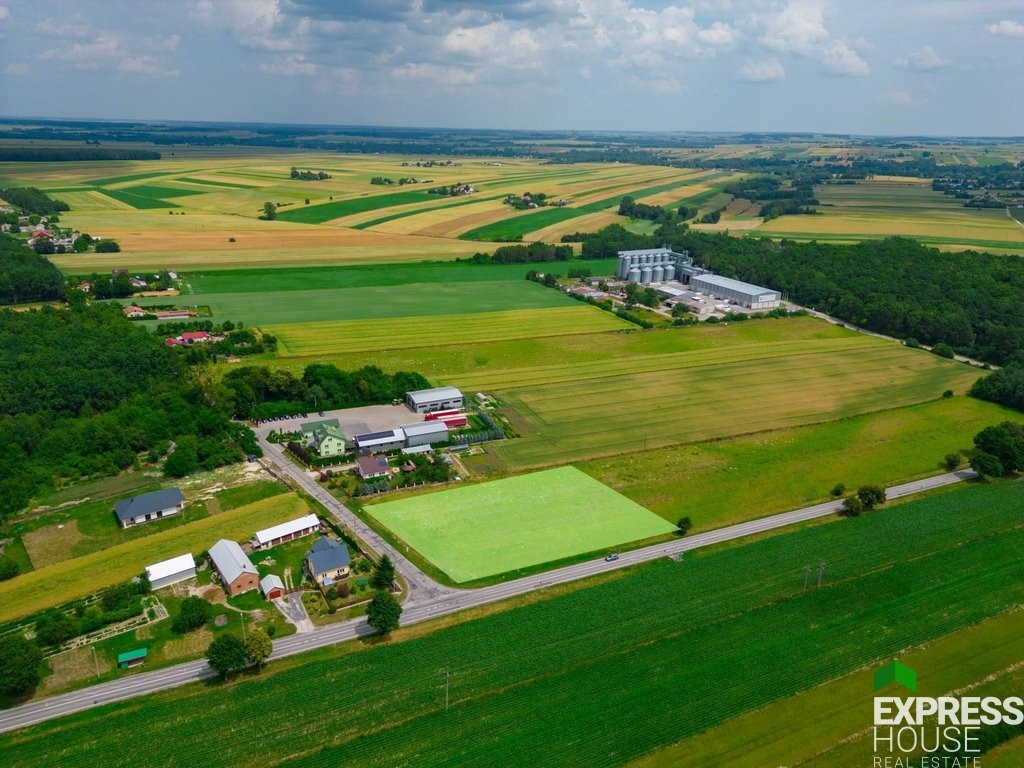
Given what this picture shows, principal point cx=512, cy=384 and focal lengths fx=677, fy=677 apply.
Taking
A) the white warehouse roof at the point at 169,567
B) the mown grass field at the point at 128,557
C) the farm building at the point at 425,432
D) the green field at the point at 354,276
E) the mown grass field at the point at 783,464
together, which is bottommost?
the mown grass field at the point at 128,557

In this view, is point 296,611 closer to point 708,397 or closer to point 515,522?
point 515,522

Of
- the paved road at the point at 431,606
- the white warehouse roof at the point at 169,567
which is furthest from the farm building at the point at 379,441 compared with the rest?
the white warehouse roof at the point at 169,567

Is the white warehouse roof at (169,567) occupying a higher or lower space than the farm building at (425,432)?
lower

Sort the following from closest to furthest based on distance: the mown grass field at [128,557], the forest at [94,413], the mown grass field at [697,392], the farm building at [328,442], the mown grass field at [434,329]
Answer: the mown grass field at [128,557] → the forest at [94,413] → the farm building at [328,442] → the mown grass field at [697,392] → the mown grass field at [434,329]

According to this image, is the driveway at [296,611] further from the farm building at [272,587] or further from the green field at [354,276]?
the green field at [354,276]

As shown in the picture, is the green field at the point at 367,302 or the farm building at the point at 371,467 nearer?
the farm building at the point at 371,467

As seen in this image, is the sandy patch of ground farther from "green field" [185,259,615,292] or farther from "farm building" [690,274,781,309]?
"farm building" [690,274,781,309]

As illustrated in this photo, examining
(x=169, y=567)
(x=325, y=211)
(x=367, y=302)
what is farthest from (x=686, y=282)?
(x=169, y=567)
